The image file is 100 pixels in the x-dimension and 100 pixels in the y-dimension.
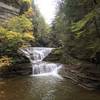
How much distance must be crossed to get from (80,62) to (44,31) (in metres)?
13.2

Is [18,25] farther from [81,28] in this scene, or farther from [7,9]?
[81,28]

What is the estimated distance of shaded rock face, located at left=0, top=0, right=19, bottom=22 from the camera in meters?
16.3

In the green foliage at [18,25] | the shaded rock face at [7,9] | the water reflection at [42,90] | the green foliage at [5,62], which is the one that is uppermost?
the shaded rock face at [7,9]

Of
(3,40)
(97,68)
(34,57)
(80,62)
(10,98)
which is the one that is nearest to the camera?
(10,98)

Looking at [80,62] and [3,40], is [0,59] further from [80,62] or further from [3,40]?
[80,62]

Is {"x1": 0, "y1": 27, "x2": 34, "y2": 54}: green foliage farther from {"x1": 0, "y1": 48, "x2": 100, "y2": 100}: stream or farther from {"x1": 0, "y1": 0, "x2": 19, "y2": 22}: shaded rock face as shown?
{"x1": 0, "y1": 0, "x2": 19, "y2": 22}: shaded rock face

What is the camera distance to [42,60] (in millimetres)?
16547

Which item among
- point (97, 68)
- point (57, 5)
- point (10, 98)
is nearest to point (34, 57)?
point (57, 5)

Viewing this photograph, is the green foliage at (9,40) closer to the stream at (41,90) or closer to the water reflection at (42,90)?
the stream at (41,90)

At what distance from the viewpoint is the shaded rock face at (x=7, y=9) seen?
16.3 m

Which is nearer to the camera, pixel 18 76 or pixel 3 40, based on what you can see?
pixel 18 76

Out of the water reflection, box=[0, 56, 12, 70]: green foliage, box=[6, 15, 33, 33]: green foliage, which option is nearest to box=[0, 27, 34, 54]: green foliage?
box=[0, 56, 12, 70]: green foliage

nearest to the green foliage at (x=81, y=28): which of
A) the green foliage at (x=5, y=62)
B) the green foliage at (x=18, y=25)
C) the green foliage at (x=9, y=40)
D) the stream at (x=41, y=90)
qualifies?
the stream at (x=41, y=90)

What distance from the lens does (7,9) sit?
17.2m
